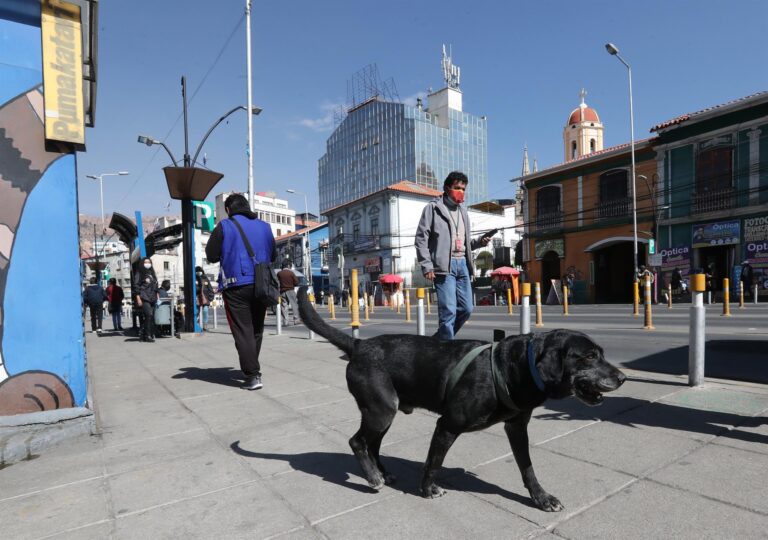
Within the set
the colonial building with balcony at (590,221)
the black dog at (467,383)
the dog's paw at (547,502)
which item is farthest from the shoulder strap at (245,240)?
the colonial building with balcony at (590,221)

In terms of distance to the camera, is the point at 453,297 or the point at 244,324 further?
the point at 244,324

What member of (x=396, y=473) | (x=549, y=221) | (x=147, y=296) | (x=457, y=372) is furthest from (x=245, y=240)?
(x=549, y=221)

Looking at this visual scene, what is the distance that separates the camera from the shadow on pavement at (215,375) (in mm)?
5266

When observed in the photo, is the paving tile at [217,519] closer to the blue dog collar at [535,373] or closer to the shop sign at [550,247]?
the blue dog collar at [535,373]

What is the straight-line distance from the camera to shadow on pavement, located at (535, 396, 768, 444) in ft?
9.62

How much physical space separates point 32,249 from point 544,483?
3730mm

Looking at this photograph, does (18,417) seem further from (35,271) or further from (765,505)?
(765,505)

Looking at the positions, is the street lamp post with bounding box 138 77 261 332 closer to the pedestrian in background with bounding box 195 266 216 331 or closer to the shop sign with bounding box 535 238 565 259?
the pedestrian in background with bounding box 195 266 216 331

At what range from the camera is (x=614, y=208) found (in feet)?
91.6

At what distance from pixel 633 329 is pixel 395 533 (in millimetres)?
9765

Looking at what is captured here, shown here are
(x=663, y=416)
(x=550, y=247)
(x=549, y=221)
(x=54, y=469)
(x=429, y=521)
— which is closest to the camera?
(x=429, y=521)

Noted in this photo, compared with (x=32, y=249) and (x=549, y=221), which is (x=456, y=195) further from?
(x=549, y=221)

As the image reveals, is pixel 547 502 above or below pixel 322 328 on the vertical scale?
below

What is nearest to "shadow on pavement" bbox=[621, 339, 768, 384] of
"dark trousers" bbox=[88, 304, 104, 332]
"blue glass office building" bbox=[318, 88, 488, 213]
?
"dark trousers" bbox=[88, 304, 104, 332]
